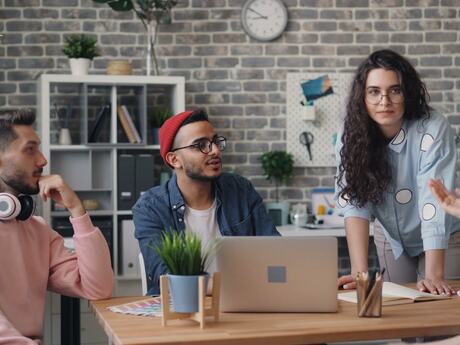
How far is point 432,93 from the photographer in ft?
20.4

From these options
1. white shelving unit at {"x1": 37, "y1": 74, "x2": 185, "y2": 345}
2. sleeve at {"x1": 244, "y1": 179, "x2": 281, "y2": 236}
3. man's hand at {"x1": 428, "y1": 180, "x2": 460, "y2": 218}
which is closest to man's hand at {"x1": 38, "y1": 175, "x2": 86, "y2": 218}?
sleeve at {"x1": 244, "y1": 179, "x2": 281, "y2": 236}

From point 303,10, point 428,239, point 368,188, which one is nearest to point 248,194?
point 368,188

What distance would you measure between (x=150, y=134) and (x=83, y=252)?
9.98 ft

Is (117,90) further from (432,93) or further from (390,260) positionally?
(390,260)

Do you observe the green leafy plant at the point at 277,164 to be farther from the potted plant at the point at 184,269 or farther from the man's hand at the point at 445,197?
the potted plant at the point at 184,269

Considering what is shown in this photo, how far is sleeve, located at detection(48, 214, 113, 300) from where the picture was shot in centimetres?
280

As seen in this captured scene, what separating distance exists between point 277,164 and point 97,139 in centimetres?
123

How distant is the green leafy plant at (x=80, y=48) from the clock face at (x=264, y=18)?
107cm

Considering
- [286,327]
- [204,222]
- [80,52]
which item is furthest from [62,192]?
[80,52]

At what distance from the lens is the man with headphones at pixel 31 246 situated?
8.80ft

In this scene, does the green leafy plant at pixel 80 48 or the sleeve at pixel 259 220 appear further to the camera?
the green leafy plant at pixel 80 48

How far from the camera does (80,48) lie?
551 centimetres

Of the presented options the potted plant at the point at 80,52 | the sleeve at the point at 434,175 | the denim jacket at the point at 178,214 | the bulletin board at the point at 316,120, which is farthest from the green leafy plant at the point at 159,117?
the sleeve at the point at 434,175

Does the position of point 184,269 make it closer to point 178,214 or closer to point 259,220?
point 178,214
